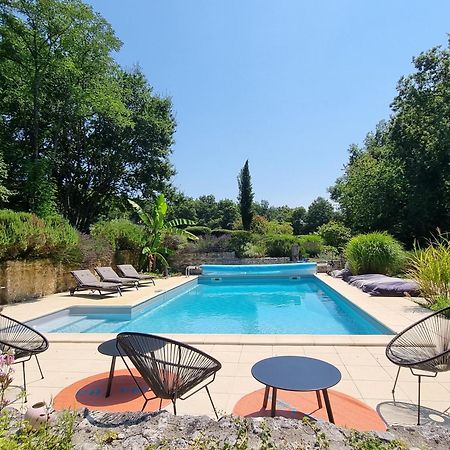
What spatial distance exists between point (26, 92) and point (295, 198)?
105ft

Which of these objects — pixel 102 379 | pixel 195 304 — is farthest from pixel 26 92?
pixel 102 379

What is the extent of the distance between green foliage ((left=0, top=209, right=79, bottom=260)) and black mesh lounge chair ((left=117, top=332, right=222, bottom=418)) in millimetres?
7689

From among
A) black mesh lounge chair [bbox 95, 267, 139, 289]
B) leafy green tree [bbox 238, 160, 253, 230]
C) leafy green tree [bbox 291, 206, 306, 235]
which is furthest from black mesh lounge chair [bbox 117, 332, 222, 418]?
leafy green tree [bbox 291, 206, 306, 235]

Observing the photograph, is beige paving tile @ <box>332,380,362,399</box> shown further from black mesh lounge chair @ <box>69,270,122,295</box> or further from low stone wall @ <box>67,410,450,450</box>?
black mesh lounge chair @ <box>69,270,122,295</box>

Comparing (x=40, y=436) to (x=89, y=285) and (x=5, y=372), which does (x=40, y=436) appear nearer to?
(x=5, y=372)

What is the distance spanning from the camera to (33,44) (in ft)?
42.6

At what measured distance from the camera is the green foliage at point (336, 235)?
63.9 feet

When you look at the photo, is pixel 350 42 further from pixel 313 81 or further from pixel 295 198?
pixel 295 198

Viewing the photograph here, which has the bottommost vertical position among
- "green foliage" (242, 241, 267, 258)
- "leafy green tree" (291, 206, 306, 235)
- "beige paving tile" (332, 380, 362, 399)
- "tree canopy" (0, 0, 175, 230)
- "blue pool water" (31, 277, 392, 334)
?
"blue pool water" (31, 277, 392, 334)

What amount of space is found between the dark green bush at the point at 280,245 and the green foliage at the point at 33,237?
1286 centimetres

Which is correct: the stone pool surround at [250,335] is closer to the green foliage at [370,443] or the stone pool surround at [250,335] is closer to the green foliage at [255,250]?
the green foliage at [370,443]

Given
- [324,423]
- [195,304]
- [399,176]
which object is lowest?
[195,304]

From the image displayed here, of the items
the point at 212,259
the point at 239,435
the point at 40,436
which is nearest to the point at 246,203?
the point at 212,259

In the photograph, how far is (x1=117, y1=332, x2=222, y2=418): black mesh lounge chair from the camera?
8.71 ft
